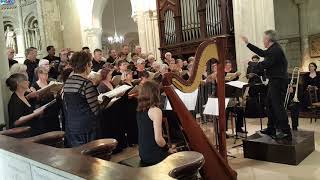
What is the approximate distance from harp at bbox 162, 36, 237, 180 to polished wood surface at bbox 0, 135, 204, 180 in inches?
66.3

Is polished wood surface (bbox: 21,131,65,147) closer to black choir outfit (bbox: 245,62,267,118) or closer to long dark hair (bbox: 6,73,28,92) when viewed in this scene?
long dark hair (bbox: 6,73,28,92)

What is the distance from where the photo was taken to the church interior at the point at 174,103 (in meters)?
2.25

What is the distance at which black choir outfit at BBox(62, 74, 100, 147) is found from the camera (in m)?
3.43

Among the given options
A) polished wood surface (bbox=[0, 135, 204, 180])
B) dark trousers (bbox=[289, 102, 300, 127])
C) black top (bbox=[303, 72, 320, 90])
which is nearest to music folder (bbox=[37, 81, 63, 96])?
polished wood surface (bbox=[0, 135, 204, 180])

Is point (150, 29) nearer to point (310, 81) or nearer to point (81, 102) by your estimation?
point (310, 81)

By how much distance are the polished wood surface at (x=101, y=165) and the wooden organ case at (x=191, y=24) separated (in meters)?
7.67

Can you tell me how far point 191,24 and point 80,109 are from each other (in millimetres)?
7515

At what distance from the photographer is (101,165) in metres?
1.70

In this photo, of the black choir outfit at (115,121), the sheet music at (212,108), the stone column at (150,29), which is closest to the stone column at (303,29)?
the stone column at (150,29)

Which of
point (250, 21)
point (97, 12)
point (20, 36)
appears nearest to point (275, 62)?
point (250, 21)

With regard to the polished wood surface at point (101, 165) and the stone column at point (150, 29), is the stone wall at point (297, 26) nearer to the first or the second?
the stone column at point (150, 29)

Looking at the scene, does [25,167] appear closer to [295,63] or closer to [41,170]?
[41,170]

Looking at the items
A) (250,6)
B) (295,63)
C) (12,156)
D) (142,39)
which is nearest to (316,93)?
(250,6)

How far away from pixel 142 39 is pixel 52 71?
16.8ft
